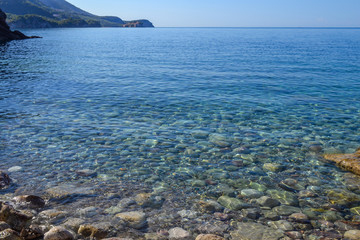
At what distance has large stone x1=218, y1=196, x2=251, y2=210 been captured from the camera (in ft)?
30.2

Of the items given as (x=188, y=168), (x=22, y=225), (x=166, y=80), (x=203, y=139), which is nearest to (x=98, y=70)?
(x=166, y=80)

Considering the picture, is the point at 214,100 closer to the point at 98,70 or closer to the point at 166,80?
the point at 166,80

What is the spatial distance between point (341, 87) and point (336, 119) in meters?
11.9

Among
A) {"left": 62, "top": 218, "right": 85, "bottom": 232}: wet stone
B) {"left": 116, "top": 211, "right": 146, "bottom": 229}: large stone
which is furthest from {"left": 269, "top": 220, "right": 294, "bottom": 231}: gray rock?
{"left": 62, "top": 218, "right": 85, "bottom": 232}: wet stone

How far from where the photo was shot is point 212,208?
30.0 ft

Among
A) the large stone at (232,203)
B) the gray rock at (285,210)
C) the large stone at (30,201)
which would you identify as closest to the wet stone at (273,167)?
the gray rock at (285,210)

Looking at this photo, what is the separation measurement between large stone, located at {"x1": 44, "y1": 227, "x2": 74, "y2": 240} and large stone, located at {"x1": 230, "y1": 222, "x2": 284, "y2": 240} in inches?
171

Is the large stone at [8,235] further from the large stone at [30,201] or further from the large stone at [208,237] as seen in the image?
the large stone at [208,237]

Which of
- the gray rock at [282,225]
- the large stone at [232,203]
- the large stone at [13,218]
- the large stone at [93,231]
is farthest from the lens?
the large stone at [232,203]

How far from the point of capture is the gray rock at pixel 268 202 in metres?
9.36

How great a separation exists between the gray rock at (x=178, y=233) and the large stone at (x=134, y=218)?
916mm

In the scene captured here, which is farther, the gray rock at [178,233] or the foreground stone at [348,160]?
the foreground stone at [348,160]

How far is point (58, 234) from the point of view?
23.7 ft

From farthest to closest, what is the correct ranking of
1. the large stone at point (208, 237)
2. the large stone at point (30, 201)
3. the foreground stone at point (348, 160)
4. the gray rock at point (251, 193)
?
the foreground stone at point (348, 160), the gray rock at point (251, 193), the large stone at point (30, 201), the large stone at point (208, 237)
